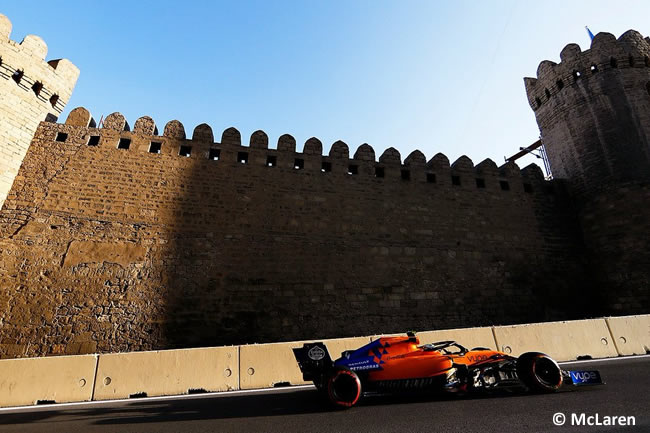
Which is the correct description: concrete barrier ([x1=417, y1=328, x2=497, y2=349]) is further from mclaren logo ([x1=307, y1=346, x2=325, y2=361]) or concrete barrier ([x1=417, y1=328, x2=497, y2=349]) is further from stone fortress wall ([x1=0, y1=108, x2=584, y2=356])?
mclaren logo ([x1=307, y1=346, x2=325, y2=361])

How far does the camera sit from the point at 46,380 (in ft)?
18.0

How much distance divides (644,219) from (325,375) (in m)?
12.4

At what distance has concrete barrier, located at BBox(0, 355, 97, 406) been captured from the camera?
5355 millimetres

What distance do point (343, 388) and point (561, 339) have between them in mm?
5698

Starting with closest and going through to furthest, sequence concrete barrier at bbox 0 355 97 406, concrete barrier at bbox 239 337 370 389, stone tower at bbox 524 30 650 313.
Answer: concrete barrier at bbox 0 355 97 406, concrete barrier at bbox 239 337 370 389, stone tower at bbox 524 30 650 313

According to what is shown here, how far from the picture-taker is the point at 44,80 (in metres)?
10.1

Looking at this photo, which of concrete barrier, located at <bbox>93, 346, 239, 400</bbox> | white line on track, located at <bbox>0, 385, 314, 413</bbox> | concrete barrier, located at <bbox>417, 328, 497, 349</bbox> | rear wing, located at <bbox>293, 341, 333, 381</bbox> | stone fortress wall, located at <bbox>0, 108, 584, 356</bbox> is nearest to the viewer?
rear wing, located at <bbox>293, 341, 333, 381</bbox>

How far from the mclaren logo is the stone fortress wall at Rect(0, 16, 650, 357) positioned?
4.59 meters

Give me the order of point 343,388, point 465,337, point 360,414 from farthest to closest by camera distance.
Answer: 1. point 465,337
2. point 343,388
3. point 360,414

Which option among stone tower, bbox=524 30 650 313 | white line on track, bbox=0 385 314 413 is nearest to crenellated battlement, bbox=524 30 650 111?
stone tower, bbox=524 30 650 313

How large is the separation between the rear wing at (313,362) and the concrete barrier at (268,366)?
209 centimetres

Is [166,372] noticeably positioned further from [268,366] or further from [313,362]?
[313,362]

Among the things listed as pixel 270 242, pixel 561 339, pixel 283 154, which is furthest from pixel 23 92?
pixel 561 339

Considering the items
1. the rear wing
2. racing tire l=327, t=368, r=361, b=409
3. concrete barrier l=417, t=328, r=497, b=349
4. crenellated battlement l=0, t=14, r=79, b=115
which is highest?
crenellated battlement l=0, t=14, r=79, b=115
